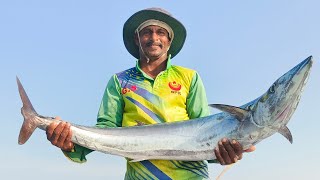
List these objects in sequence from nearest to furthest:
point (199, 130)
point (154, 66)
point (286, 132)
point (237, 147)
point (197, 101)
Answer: point (286, 132), point (237, 147), point (199, 130), point (197, 101), point (154, 66)

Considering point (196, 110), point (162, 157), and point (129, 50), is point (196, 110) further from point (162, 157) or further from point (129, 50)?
point (129, 50)

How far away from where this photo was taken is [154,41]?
7.54m

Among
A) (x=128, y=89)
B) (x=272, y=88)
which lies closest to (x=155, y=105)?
(x=128, y=89)

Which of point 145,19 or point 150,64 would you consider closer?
point 150,64

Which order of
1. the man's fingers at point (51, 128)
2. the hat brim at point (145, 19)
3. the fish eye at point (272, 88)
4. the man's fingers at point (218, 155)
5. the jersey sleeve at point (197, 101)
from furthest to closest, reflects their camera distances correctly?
the hat brim at point (145, 19)
the jersey sleeve at point (197, 101)
the man's fingers at point (51, 128)
the man's fingers at point (218, 155)
the fish eye at point (272, 88)

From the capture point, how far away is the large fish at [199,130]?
5.96 m

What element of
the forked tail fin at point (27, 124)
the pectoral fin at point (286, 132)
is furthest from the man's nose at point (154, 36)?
the pectoral fin at point (286, 132)

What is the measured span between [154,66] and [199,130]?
1485 millimetres

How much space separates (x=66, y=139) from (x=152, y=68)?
1.72 m

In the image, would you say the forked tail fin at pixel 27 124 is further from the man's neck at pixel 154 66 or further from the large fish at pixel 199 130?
the man's neck at pixel 154 66

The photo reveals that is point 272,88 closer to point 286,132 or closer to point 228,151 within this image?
point 286,132

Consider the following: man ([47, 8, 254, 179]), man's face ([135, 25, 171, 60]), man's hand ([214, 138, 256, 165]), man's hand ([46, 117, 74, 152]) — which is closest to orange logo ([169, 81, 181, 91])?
man ([47, 8, 254, 179])

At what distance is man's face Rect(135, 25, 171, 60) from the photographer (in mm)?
→ 7535

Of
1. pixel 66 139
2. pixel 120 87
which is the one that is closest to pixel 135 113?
pixel 120 87
